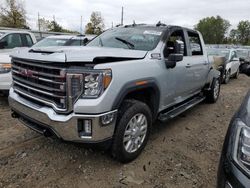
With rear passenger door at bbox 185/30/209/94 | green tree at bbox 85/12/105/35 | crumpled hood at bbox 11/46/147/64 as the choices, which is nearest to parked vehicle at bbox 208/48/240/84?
rear passenger door at bbox 185/30/209/94

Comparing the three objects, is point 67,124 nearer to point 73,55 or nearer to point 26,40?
point 73,55

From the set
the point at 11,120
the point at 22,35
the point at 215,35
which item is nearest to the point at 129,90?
the point at 11,120

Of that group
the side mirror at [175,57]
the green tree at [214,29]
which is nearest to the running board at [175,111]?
the side mirror at [175,57]

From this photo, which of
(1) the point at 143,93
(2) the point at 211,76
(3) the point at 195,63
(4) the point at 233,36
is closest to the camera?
(1) the point at 143,93

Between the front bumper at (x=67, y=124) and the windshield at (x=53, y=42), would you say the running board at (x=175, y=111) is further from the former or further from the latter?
the windshield at (x=53, y=42)

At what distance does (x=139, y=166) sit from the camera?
3.36 meters

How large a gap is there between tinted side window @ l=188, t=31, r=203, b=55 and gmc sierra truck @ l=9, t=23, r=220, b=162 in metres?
0.91

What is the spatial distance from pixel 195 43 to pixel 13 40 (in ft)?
18.9

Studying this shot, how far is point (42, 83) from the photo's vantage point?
3012 millimetres

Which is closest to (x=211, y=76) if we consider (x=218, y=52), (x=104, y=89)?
(x=104, y=89)

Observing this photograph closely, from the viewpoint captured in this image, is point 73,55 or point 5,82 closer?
point 73,55

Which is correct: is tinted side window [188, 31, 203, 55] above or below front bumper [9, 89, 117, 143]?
above

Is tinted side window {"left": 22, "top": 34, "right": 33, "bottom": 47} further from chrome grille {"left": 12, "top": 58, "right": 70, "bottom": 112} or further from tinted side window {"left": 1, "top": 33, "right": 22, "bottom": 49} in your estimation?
chrome grille {"left": 12, "top": 58, "right": 70, "bottom": 112}

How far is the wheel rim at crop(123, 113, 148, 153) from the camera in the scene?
3.27m
